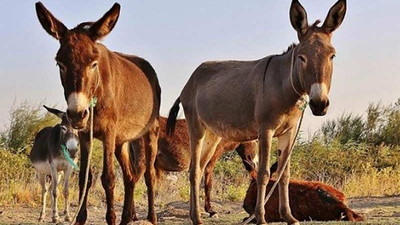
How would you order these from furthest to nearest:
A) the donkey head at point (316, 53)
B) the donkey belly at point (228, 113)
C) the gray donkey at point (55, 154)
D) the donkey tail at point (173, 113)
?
the gray donkey at point (55, 154) < the donkey tail at point (173, 113) < the donkey belly at point (228, 113) < the donkey head at point (316, 53)

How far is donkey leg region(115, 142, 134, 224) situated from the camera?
334 inches

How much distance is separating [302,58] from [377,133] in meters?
22.2

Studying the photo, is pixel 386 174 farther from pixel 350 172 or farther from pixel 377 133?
pixel 377 133

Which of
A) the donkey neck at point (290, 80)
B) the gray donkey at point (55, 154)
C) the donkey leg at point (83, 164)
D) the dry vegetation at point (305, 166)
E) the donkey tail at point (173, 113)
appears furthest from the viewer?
the dry vegetation at point (305, 166)

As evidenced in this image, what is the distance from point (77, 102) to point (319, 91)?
234cm

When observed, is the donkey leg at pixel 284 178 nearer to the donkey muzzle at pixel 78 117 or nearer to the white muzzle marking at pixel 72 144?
the donkey muzzle at pixel 78 117

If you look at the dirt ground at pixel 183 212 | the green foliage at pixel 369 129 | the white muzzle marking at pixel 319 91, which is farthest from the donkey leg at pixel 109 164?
the green foliage at pixel 369 129

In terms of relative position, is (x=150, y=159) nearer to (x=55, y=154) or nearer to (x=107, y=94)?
(x=107, y=94)

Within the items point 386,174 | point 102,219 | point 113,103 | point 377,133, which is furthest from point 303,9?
point 377,133

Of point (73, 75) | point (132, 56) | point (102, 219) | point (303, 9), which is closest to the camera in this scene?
point (73, 75)

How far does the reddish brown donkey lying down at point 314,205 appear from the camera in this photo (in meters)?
9.20

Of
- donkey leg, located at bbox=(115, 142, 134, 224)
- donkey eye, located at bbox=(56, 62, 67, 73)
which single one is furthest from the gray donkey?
donkey eye, located at bbox=(56, 62, 67, 73)

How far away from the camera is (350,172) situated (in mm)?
23109

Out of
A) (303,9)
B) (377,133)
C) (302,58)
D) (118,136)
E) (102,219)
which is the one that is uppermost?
(377,133)
